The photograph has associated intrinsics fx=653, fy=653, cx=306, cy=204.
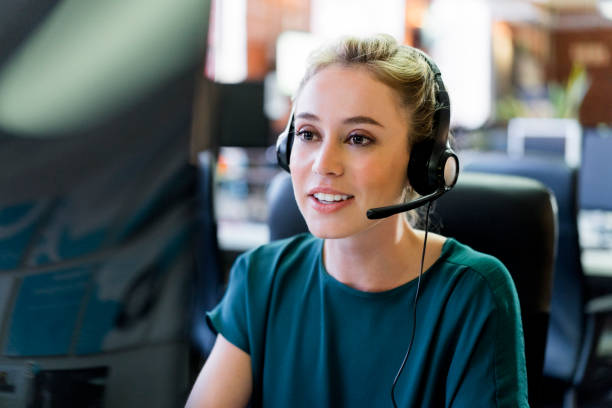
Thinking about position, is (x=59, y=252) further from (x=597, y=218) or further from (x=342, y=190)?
(x=597, y=218)

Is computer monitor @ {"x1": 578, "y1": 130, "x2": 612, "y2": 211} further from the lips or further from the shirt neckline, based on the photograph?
the lips

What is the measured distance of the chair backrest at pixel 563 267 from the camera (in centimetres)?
142

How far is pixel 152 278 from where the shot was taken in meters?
0.31

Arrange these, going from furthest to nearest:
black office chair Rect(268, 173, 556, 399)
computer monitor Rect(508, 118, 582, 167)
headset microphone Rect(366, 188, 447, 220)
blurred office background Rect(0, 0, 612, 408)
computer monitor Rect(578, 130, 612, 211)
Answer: computer monitor Rect(508, 118, 582, 167), computer monitor Rect(578, 130, 612, 211), black office chair Rect(268, 173, 556, 399), headset microphone Rect(366, 188, 447, 220), blurred office background Rect(0, 0, 612, 408)

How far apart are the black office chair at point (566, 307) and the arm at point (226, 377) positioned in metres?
0.71

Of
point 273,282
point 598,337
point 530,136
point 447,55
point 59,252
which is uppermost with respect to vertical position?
point 447,55

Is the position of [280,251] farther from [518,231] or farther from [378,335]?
[518,231]

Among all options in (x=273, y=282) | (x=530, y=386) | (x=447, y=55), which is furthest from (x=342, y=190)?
(x=447, y=55)

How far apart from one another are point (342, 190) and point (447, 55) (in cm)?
801

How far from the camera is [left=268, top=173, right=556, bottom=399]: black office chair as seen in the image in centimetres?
96

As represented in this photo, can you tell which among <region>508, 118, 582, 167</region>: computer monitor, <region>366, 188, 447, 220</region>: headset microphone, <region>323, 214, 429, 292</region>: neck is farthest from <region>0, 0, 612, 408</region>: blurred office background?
<region>508, 118, 582, 167</region>: computer monitor

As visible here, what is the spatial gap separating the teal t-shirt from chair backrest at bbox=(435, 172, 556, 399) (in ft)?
0.43

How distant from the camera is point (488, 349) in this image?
0.75 meters

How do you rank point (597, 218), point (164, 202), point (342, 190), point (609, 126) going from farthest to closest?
point (609, 126), point (597, 218), point (342, 190), point (164, 202)
